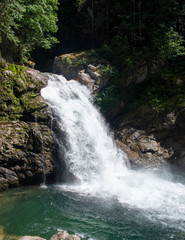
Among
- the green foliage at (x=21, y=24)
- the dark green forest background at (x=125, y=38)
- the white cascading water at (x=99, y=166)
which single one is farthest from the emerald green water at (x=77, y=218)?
the green foliage at (x=21, y=24)

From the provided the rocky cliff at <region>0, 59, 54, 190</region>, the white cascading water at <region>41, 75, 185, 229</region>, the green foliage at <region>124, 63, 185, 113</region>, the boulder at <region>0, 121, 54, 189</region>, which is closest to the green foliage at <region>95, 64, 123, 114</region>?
the white cascading water at <region>41, 75, 185, 229</region>

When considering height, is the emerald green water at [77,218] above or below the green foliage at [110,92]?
below

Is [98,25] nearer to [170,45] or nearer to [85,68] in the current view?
[85,68]

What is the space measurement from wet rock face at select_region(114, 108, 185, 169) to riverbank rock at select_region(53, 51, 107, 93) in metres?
3.91

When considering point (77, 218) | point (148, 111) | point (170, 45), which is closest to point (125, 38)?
point (170, 45)

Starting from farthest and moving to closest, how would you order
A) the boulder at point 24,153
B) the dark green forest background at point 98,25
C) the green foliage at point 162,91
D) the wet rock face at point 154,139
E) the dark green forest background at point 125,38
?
the green foliage at point 162,91
the wet rock face at point 154,139
the dark green forest background at point 125,38
the dark green forest background at point 98,25
the boulder at point 24,153

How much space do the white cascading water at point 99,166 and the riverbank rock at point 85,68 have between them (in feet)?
2.52

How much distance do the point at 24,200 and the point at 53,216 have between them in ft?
5.50

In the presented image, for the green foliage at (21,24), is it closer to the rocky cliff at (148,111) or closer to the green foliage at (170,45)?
the rocky cliff at (148,111)

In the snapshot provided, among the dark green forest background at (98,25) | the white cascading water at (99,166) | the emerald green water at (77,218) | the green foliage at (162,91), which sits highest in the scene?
the dark green forest background at (98,25)

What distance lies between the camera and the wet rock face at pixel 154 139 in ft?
35.8

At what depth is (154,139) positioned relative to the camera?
37.7 feet

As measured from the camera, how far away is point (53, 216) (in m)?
6.40

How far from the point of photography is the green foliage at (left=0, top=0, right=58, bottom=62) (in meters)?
9.10
